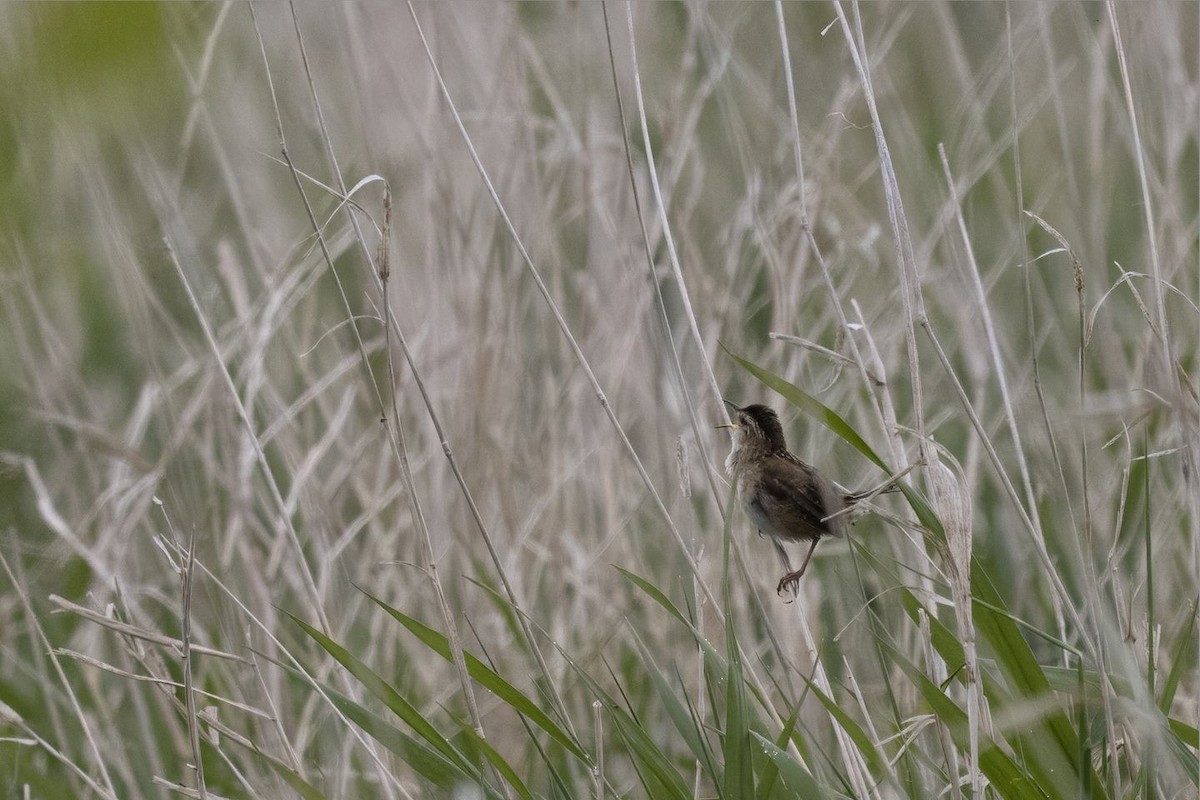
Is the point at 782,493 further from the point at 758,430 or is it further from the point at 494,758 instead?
the point at 494,758

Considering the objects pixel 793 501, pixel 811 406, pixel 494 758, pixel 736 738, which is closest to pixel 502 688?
pixel 494 758

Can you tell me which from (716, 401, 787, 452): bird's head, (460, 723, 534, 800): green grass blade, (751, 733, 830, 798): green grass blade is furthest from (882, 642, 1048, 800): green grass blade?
(716, 401, 787, 452): bird's head

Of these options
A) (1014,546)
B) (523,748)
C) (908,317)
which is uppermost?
(908,317)

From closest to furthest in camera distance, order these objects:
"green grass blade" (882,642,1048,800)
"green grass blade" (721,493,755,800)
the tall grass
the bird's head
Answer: "green grass blade" (721,493,755,800) → "green grass blade" (882,642,1048,800) → the bird's head → the tall grass

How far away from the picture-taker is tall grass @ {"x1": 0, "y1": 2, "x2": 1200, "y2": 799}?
8.79 ft

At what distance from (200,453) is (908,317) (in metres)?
2.10

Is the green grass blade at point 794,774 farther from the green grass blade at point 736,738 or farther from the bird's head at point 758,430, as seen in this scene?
the bird's head at point 758,430

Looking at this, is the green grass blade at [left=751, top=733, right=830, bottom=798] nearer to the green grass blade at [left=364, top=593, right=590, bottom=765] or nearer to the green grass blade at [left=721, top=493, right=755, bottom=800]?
the green grass blade at [left=721, top=493, right=755, bottom=800]

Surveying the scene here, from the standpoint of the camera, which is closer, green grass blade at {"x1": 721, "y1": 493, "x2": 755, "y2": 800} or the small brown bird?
green grass blade at {"x1": 721, "y1": 493, "x2": 755, "y2": 800}

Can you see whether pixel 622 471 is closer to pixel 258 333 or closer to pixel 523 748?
pixel 523 748

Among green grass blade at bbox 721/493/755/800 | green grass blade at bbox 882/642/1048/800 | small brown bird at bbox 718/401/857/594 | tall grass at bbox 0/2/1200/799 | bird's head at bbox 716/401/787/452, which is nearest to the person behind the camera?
green grass blade at bbox 721/493/755/800

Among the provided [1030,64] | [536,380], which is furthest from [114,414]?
[1030,64]

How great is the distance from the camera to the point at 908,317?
170cm

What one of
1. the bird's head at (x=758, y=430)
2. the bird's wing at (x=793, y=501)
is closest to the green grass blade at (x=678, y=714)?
the bird's wing at (x=793, y=501)
